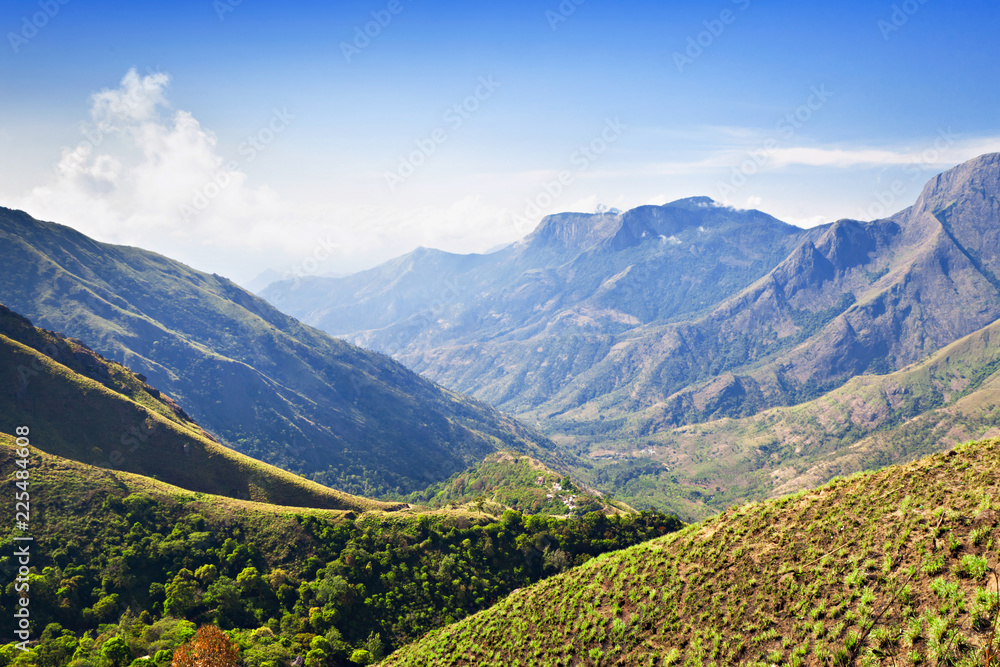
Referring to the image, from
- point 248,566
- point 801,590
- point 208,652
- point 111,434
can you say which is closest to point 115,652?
point 208,652

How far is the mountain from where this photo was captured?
10562 centimetres

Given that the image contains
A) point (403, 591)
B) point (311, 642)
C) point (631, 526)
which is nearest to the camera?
point (311, 642)

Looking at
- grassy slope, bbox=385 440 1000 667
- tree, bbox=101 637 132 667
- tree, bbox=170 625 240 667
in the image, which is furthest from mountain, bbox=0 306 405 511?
grassy slope, bbox=385 440 1000 667

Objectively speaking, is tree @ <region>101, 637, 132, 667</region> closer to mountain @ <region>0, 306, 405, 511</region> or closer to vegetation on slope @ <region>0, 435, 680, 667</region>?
vegetation on slope @ <region>0, 435, 680, 667</region>

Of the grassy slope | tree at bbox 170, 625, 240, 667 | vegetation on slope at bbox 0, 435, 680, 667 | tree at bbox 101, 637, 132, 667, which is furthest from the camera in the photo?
vegetation on slope at bbox 0, 435, 680, 667

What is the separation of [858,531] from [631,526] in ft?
239

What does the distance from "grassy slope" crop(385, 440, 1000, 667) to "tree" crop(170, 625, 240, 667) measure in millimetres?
20319

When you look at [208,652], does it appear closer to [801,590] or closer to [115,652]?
[115,652]

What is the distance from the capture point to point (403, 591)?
260 feet

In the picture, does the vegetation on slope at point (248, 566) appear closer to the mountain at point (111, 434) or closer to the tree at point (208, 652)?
the tree at point (208, 652)

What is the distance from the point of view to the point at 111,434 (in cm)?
11138

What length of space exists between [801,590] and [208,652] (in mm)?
58881

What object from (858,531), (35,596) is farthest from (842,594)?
(35,596)

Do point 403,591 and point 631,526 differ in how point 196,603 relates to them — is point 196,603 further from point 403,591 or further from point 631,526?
point 631,526
